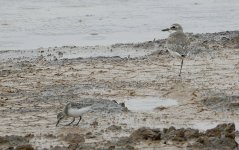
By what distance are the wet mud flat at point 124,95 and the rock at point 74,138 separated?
1cm

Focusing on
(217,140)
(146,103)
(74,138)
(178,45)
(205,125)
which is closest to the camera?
(217,140)

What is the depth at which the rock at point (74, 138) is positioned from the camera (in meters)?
10.3

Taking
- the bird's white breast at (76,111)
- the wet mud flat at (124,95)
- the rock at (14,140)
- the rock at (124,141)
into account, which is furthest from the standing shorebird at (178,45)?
the rock at (14,140)

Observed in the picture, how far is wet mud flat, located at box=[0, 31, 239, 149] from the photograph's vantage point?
10297 mm

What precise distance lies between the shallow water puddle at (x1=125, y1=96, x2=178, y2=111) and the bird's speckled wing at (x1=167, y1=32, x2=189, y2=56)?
257cm

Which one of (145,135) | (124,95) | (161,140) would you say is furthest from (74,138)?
(124,95)

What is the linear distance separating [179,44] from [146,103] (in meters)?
3.22

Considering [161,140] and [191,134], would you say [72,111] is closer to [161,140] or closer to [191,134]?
[161,140]

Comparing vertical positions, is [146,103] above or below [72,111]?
below

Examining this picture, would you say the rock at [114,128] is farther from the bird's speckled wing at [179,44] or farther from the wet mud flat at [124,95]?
the bird's speckled wing at [179,44]

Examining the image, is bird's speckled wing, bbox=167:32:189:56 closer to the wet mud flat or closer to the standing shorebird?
the standing shorebird

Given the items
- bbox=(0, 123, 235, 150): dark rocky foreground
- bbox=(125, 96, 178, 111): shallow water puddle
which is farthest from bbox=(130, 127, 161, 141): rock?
bbox=(125, 96, 178, 111): shallow water puddle

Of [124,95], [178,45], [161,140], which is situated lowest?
[161,140]

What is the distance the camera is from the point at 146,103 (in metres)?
13.1
